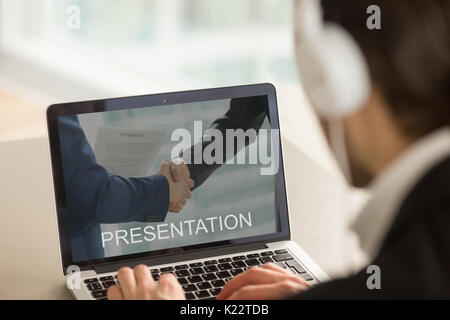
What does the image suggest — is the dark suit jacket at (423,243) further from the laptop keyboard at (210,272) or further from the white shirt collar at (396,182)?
the laptop keyboard at (210,272)

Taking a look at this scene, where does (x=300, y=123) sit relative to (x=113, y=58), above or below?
below

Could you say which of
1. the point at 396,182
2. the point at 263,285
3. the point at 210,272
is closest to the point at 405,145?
the point at 396,182

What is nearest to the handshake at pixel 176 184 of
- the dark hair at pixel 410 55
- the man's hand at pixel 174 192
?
the man's hand at pixel 174 192

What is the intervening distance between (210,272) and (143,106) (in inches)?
10.7

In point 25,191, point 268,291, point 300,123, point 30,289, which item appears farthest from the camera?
point 300,123

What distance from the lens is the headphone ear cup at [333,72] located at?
0.80 m

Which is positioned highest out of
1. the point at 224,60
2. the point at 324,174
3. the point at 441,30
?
the point at 224,60

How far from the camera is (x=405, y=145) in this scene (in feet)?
2.62

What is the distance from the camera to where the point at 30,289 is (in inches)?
46.7

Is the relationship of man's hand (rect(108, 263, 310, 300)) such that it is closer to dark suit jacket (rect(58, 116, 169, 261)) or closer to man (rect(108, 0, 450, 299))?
dark suit jacket (rect(58, 116, 169, 261))

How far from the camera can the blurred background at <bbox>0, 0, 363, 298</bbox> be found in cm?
185

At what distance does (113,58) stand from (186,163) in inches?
94.6

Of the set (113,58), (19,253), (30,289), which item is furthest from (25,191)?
(113,58)
